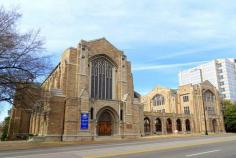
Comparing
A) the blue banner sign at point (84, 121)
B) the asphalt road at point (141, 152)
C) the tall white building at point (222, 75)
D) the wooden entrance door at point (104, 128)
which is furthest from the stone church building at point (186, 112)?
the tall white building at point (222, 75)

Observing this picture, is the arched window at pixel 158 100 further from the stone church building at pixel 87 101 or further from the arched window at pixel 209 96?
the stone church building at pixel 87 101

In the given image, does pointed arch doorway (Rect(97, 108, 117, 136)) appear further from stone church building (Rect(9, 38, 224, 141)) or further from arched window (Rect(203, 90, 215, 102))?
arched window (Rect(203, 90, 215, 102))

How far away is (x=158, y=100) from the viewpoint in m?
73.3

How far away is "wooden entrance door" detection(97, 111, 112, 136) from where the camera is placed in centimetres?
3728

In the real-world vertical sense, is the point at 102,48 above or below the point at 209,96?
above

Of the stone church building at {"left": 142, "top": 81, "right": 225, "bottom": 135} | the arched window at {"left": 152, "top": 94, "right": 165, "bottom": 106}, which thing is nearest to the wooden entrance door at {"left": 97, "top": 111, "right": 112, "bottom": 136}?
the stone church building at {"left": 142, "top": 81, "right": 225, "bottom": 135}

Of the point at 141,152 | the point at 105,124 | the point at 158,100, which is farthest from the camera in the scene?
the point at 158,100

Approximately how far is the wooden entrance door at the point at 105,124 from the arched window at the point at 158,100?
36.4 meters

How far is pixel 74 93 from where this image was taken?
36.3 meters

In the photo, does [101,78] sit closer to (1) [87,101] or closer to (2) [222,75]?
(1) [87,101]

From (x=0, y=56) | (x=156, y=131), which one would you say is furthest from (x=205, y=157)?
(x=156, y=131)

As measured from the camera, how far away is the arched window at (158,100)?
71825 mm

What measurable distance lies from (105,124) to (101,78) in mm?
7776

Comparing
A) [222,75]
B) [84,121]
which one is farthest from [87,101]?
[222,75]
